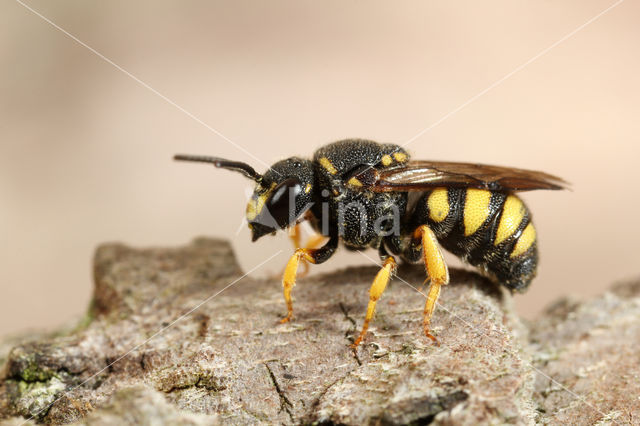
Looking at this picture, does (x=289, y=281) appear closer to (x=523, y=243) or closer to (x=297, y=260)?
(x=297, y=260)

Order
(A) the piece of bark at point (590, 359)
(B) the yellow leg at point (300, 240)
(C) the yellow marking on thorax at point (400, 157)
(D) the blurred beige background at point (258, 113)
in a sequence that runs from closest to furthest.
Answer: (A) the piece of bark at point (590, 359), (C) the yellow marking on thorax at point (400, 157), (B) the yellow leg at point (300, 240), (D) the blurred beige background at point (258, 113)

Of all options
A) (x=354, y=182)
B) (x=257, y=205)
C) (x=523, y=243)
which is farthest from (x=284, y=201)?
(x=523, y=243)

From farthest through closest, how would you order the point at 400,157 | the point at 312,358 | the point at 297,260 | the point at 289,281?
1. the point at 400,157
2. the point at 297,260
3. the point at 289,281
4. the point at 312,358

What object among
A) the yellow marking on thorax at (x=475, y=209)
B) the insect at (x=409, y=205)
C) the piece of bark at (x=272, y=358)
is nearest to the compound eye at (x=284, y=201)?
the insect at (x=409, y=205)

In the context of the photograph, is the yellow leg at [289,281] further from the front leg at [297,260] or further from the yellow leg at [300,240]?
the yellow leg at [300,240]

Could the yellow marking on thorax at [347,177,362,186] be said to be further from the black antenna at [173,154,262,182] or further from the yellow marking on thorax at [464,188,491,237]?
the yellow marking on thorax at [464,188,491,237]

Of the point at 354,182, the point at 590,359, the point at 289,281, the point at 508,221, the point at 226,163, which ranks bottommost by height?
the point at 590,359

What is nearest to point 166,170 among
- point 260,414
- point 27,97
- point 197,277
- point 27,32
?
point 27,97

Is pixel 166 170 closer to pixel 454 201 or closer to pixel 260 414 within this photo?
pixel 454 201
